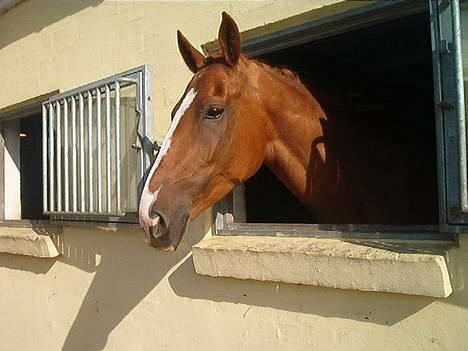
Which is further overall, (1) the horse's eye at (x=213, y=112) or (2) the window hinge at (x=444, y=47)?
(1) the horse's eye at (x=213, y=112)

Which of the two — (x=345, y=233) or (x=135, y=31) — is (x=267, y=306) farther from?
(x=135, y=31)

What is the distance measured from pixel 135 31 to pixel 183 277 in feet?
5.44

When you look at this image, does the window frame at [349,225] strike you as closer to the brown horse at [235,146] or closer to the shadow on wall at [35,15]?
the brown horse at [235,146]

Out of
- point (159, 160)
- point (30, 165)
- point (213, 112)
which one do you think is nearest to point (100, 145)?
point (159, 160)

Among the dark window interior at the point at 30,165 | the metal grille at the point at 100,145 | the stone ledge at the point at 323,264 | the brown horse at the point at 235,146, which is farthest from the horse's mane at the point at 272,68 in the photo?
the dark window interior at the point at 30,165

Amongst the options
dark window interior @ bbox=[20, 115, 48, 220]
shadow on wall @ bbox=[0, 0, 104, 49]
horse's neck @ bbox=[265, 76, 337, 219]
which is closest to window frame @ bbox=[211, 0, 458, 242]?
horse's neck @ bbox=[265, 76, 337, 219]

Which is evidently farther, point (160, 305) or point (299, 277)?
point (160, 305)

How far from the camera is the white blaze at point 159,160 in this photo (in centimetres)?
186

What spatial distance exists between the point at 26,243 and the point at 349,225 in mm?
2798

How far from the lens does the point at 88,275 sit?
3.32 m

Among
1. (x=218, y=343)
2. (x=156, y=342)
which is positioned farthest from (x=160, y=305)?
(x=218, y=343)

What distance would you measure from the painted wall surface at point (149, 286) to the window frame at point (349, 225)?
91 millimetres

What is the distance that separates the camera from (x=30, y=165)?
503cm

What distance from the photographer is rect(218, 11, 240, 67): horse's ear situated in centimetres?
197
